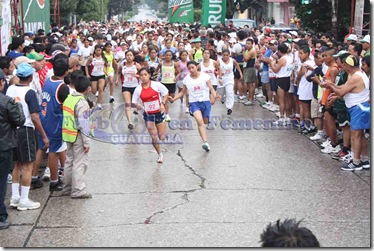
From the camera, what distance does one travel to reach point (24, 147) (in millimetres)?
7887

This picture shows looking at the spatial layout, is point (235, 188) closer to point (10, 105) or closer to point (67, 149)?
point (67, 149)

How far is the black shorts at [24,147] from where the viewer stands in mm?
7867

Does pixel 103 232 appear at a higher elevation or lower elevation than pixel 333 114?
lower

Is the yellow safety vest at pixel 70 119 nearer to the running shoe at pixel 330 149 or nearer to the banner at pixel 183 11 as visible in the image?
the running shoe at pixel 330 149

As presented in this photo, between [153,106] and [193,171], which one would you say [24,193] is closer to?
[193,171]

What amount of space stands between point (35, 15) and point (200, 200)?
14785 mm

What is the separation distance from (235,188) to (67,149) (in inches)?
89.3

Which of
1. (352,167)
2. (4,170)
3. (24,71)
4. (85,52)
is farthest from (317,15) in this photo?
(4,170)

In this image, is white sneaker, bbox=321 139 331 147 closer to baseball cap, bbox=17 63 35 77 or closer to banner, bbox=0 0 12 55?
baseball cap, bbox=17 63 35 77

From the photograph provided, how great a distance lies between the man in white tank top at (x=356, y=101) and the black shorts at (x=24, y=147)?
4.48 metres

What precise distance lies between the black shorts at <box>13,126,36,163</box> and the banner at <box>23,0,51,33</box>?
510 inches

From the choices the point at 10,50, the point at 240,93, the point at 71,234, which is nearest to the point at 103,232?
the point at 71,234

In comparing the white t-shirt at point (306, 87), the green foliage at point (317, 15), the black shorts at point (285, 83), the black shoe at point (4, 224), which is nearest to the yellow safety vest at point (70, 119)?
the black shoe at point (4, 224)

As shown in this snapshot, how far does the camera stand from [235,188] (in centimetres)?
891
